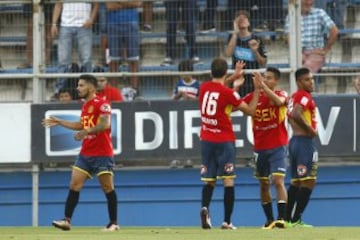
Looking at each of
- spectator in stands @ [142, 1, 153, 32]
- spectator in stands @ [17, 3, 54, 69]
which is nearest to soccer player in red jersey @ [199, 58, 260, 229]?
spectator in stands @ [142, 1, 153, 32]

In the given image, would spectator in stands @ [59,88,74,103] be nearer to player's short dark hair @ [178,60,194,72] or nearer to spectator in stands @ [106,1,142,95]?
spectator in stands @ [106,1,142,95]

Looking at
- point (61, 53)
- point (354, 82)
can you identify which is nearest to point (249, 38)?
point (354, 82)

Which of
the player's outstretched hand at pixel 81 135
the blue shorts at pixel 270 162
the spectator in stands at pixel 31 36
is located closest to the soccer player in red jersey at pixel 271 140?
the blue shorts at pixel 270 162

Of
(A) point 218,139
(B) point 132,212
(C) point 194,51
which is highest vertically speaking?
(C) point 194,51

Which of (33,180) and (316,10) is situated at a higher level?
(316,10)

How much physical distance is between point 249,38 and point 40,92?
360 centimetres

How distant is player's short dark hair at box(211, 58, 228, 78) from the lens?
1566 cm

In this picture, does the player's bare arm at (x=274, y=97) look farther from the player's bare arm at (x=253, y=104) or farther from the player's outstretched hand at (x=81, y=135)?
the player's outstretched hand at (x=81, y=135)

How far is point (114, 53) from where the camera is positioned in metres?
19.4

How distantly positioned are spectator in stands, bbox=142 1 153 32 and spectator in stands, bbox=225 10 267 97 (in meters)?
1.41

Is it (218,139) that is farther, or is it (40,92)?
(40,92)

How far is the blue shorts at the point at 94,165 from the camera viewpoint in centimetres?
1641

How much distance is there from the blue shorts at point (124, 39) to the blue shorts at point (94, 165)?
324cm

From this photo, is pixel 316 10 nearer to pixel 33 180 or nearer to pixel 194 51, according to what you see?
pixel 194 51
